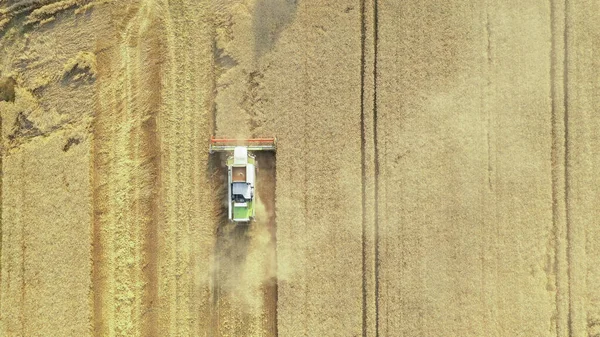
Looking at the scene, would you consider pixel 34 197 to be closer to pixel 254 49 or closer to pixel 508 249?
pixel 254 49

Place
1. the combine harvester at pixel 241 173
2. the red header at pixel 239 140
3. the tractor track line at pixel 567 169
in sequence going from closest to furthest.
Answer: the combine harvester at pixel 241 173
the tractor track line at pixel 567 169
the red header at pixel 239 140

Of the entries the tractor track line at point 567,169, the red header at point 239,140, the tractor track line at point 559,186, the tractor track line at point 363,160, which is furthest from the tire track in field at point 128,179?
the tractor track line at point 567,169

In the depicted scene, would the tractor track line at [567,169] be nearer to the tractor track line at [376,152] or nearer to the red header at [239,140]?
the tractor track line at [376,152]

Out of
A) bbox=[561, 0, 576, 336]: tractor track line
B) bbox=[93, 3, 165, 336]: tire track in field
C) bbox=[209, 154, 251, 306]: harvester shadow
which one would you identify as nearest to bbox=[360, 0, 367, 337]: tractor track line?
bbox=[209, 154, 251, 306]: harvester shadow

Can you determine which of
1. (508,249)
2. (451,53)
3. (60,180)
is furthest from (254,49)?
(508,249)

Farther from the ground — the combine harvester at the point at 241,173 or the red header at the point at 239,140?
the red header at the point at 239,140

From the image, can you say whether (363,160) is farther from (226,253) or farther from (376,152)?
(226,253)

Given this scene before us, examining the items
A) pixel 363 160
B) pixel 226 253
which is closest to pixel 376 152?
pixel 363 160

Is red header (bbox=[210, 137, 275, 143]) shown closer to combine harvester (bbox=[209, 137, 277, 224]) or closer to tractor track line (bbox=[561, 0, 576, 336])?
combine harvester (bbox=[209, 137, 277, 224])
